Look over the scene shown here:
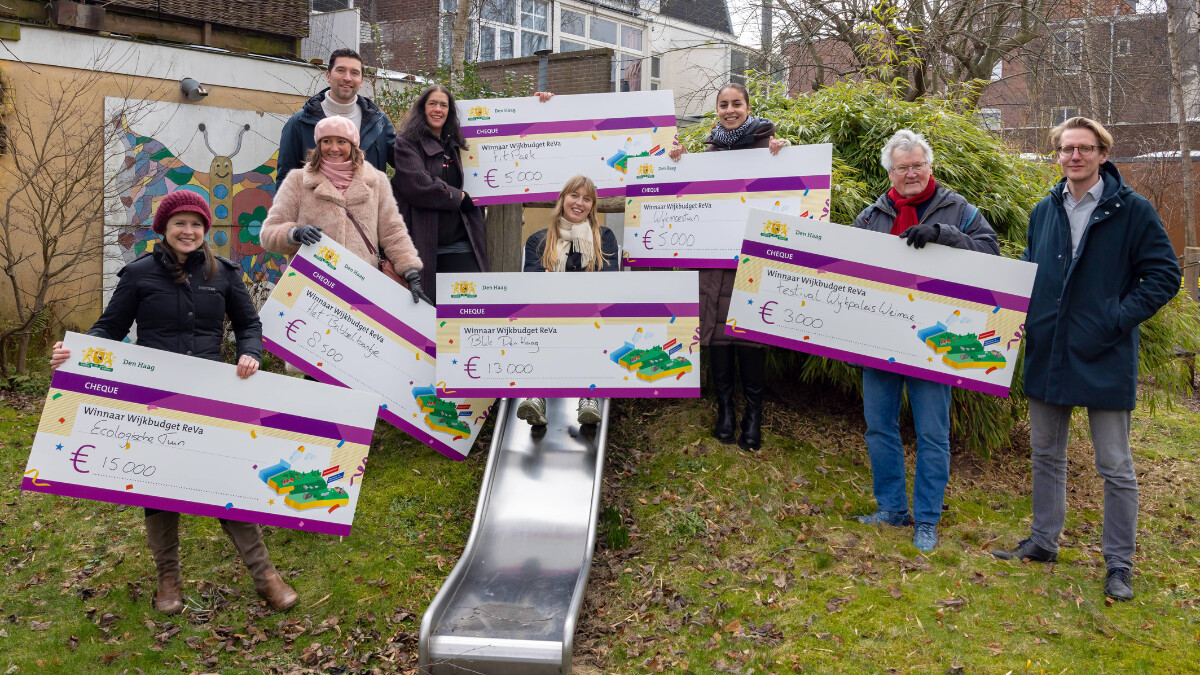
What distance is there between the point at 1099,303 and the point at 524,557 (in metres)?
3.04

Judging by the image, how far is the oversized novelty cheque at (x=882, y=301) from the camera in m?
4.75

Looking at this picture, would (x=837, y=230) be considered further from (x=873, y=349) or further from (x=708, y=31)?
(x=708, y=31)

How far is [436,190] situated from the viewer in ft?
19.5

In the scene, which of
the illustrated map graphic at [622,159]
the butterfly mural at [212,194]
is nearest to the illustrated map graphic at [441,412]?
the illustrated map graphic at [622,159]

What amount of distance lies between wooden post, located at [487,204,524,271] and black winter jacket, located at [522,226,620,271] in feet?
4.44

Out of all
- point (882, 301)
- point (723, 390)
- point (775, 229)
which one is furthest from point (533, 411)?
point (882, 301)

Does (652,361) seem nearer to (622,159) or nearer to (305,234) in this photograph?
(622,159)

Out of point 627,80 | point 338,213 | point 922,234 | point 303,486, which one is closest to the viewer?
point 303,486

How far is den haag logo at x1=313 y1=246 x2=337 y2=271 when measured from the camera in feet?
A: 17.5

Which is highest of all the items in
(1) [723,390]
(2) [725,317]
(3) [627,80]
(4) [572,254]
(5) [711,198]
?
(3) [627,80]

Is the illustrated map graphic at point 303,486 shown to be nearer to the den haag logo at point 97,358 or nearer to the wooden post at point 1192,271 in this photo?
the den haag logo at point 97,358

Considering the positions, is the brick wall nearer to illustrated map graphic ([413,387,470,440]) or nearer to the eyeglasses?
illustrated map graphic ([413,387,470,440])

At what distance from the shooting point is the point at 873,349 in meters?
4.89

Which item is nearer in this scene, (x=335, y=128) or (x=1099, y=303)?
(x=1099, y=303)
